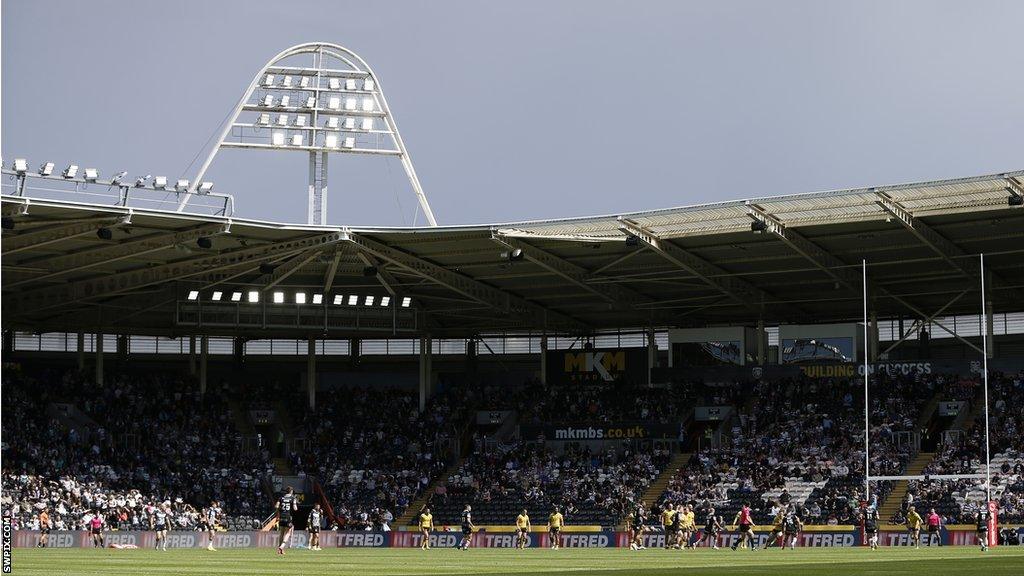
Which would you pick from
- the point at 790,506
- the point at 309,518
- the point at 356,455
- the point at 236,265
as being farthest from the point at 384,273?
the point at 790,506

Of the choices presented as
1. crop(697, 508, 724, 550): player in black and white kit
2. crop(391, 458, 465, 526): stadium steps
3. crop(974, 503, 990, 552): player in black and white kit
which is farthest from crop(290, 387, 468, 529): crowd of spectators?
crop(974, 503, 990, 552): player in black and white kit

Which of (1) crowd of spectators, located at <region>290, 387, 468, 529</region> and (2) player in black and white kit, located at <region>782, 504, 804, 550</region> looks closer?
(2) player in black and white kit, located at <region>782, 504, 804, 550</region>

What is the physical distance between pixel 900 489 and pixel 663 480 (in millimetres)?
9315

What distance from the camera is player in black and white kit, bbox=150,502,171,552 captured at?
42.7 m

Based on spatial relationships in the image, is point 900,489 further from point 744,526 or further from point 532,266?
point 532,266

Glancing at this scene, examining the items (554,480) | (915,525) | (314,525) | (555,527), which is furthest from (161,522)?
(915,525)

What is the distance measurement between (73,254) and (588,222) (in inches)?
663

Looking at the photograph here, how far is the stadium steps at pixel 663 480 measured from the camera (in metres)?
51.2

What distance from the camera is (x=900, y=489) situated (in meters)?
46.5

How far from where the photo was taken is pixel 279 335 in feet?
206

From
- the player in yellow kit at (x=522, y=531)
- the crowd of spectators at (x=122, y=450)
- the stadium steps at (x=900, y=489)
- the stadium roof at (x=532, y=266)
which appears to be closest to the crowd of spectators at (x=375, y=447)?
the crowd of spectators at (x=122, y=450)

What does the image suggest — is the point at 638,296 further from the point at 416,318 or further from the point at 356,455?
the point at 356,455

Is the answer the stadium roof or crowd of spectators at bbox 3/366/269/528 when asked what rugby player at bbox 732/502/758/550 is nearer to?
the stadium roof

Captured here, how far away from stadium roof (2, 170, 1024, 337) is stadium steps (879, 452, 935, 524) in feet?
17.6
